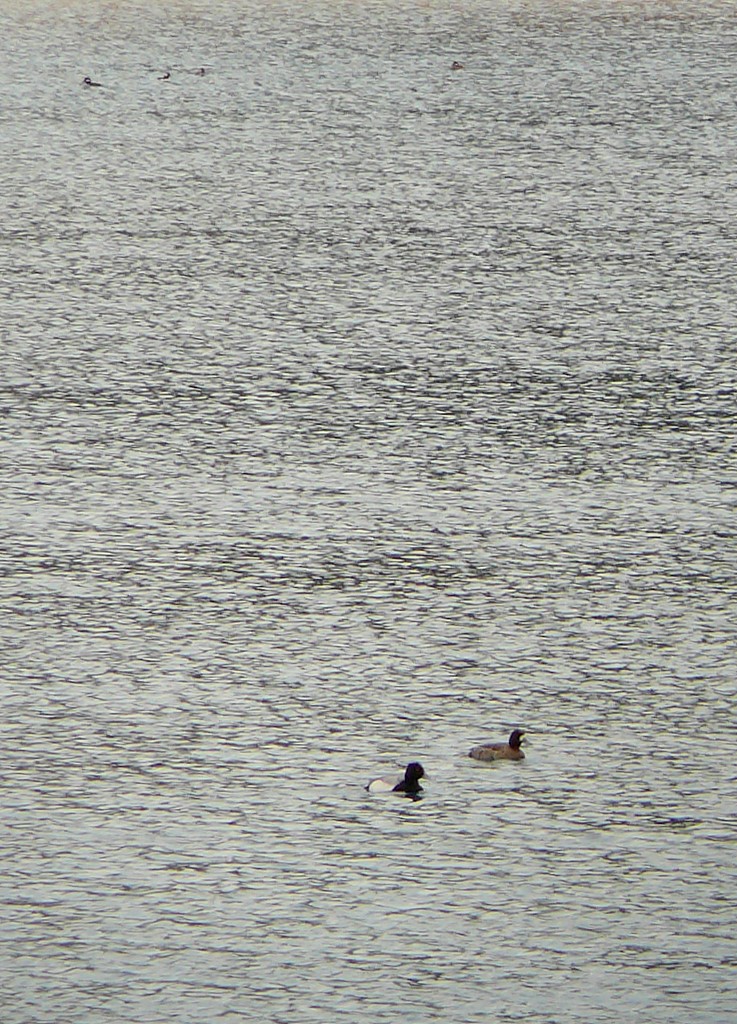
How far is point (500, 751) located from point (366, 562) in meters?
0.74

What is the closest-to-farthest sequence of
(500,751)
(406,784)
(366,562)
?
(406,784)
(500,751)
(366,562)

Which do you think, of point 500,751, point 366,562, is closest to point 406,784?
point 500,751

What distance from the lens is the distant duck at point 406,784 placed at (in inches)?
103

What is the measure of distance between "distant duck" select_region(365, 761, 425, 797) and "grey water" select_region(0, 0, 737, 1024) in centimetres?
4

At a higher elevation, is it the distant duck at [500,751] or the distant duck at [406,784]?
the distant duck at [500,751]

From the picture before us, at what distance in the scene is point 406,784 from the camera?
2.61 metres

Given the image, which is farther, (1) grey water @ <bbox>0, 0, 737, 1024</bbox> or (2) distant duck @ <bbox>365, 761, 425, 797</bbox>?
(2) distant duck @ <bbox>365, 761, 425, 797</bbox>

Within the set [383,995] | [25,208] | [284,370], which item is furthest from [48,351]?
[383,995]

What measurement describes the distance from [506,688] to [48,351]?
6.44 ft

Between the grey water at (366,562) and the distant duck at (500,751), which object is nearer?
the grey water at (366,562)

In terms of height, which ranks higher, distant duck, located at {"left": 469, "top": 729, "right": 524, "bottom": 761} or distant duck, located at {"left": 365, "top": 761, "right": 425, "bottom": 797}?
distant duck, located at {"left": 469, "top": 729, "right": 524, "bottom": 761}

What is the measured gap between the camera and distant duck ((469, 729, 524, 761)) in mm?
2699

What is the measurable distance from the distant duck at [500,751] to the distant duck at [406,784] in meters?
0.11

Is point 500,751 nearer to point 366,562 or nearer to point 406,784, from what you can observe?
point 406,784
